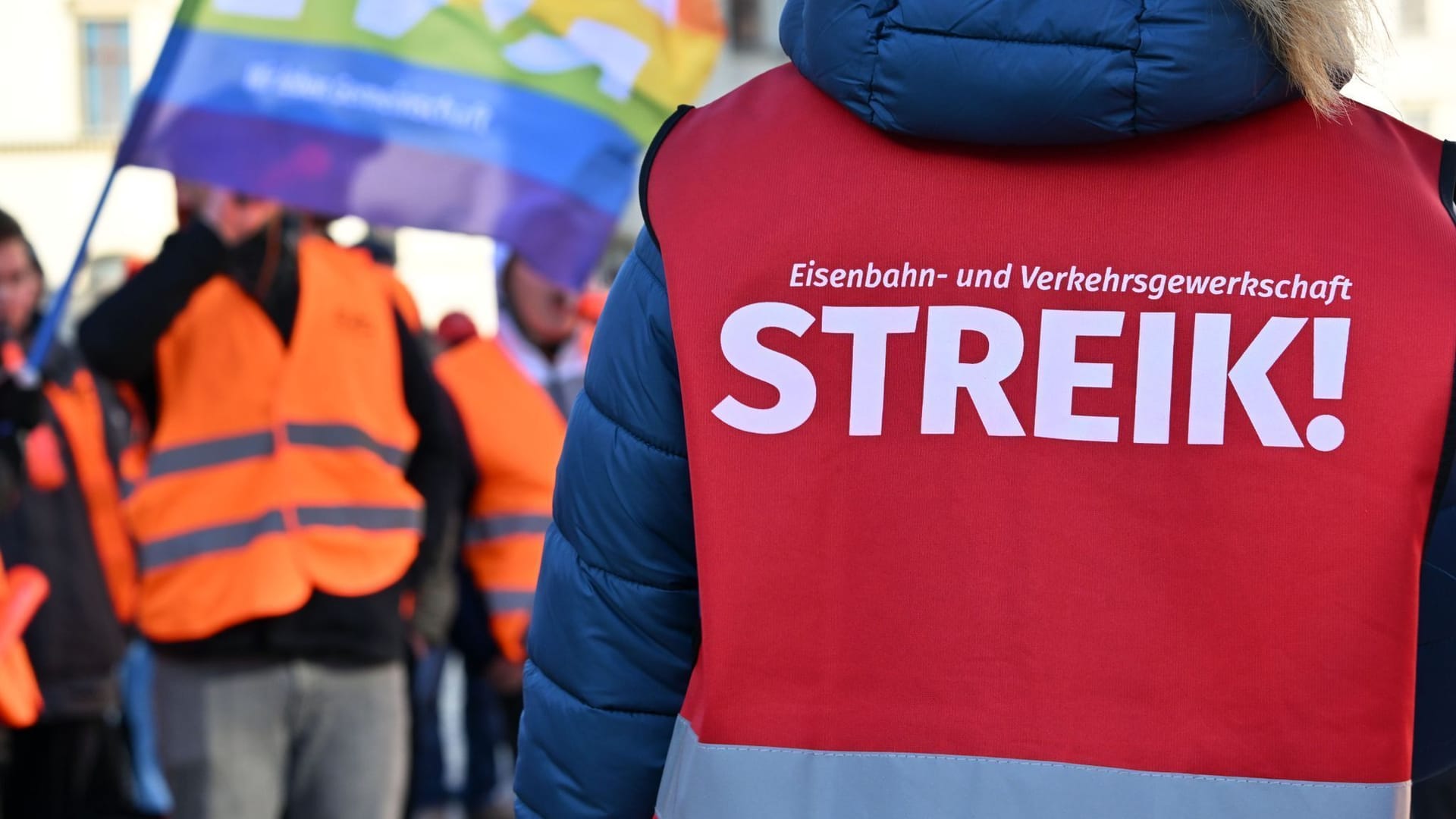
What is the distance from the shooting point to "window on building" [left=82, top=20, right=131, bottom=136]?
33.3 m

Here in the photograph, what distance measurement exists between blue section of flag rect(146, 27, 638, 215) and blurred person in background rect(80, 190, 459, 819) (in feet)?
1.37

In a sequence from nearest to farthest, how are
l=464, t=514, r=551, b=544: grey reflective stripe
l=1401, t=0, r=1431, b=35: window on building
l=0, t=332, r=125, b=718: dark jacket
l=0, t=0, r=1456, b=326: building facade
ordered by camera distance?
l=464, t=514, r=551, b=544: grey reflective stripe < l=0, t=332, r=125, b=718: dark jacket < l=0, t=0, r=1456, b=326: building facade < l=1401, t=0, r=1431, b=35: window on building

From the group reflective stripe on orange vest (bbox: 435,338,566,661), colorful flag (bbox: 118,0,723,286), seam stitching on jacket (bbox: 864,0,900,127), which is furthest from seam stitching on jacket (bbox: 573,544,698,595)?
reflective stripe on orange vest (bbox: 435,338,566,661)

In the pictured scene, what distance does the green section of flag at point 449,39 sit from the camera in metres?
4.14

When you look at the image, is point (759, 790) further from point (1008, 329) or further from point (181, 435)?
point (181, 435)

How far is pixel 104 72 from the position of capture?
33.6 metres

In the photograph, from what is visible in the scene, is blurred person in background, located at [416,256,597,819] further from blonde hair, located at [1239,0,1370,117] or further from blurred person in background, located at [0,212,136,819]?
blonde hair, located at [1239,0,1370,117]

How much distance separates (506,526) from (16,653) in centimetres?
159

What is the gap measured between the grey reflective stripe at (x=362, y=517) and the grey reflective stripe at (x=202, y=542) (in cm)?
10

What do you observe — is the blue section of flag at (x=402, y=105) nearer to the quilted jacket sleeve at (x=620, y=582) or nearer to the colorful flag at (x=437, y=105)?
the colorful flag at (x=437, y=105)

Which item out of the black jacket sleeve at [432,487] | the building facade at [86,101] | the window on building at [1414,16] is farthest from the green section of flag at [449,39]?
the window on building at [1414,16]

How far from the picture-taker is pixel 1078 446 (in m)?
1.75

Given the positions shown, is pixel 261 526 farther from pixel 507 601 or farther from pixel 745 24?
pixel 745 24

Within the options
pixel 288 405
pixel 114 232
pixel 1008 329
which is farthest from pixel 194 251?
pixel 114 232
